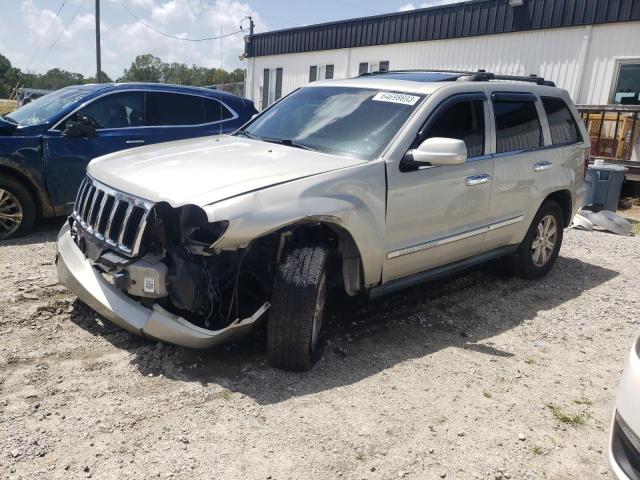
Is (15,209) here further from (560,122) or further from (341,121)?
(560,122)

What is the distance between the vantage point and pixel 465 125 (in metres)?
4.45

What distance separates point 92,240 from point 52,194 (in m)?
3.03

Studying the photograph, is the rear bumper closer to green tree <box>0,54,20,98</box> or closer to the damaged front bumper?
the damaged front bumper

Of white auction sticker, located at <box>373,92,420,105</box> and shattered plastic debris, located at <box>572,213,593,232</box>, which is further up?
white auction sticker, located at <box>373,92,420,105</box>

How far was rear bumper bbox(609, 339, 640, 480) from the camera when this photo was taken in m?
2.24

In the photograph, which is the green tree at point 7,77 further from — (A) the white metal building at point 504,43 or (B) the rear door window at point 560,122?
A: (B) the rear door window at point 560,122

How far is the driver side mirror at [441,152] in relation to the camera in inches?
146

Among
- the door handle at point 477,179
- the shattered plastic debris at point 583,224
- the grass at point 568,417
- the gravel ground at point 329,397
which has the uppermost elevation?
the door handle at point 477,179

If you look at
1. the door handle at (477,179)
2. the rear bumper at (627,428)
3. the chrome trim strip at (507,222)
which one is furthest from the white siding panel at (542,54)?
the rear bumper at (627,428)

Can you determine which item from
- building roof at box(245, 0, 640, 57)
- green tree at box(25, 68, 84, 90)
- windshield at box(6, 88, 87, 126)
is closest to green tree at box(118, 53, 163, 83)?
green tree at box(25, 68, 84, 90)

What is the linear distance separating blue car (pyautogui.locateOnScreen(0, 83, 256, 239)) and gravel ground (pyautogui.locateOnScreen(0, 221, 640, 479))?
4.92 feet

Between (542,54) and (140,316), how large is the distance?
13123 mm

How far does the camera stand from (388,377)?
11.6 feet

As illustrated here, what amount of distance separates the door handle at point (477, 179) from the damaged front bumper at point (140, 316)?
197cm
